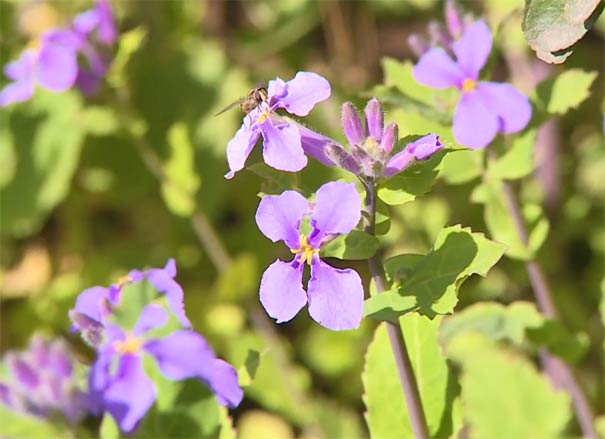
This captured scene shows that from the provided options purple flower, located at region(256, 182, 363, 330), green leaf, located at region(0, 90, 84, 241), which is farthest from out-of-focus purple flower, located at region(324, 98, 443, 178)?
green leaf, located at region(0, 90, 84, 241)

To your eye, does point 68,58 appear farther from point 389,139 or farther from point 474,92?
point 389,139

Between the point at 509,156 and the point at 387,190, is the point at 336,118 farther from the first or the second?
the point at 387,190

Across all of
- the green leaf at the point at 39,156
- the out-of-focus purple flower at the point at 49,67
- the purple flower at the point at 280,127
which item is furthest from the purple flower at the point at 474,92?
the green leaf at the point at 39,156

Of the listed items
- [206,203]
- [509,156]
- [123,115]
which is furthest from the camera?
[206,203]

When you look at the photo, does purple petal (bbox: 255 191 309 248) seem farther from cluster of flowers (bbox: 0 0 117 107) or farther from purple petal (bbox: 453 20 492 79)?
cluster of flowers (bbox: 0 0 117 107)

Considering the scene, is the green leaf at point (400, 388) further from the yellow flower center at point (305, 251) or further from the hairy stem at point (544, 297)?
the hairy stem at point (544, 297)

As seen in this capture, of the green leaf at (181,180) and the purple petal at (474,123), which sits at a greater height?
the green leaf at (181,180)

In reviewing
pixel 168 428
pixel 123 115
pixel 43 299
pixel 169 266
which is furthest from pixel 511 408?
pixel 43 299
